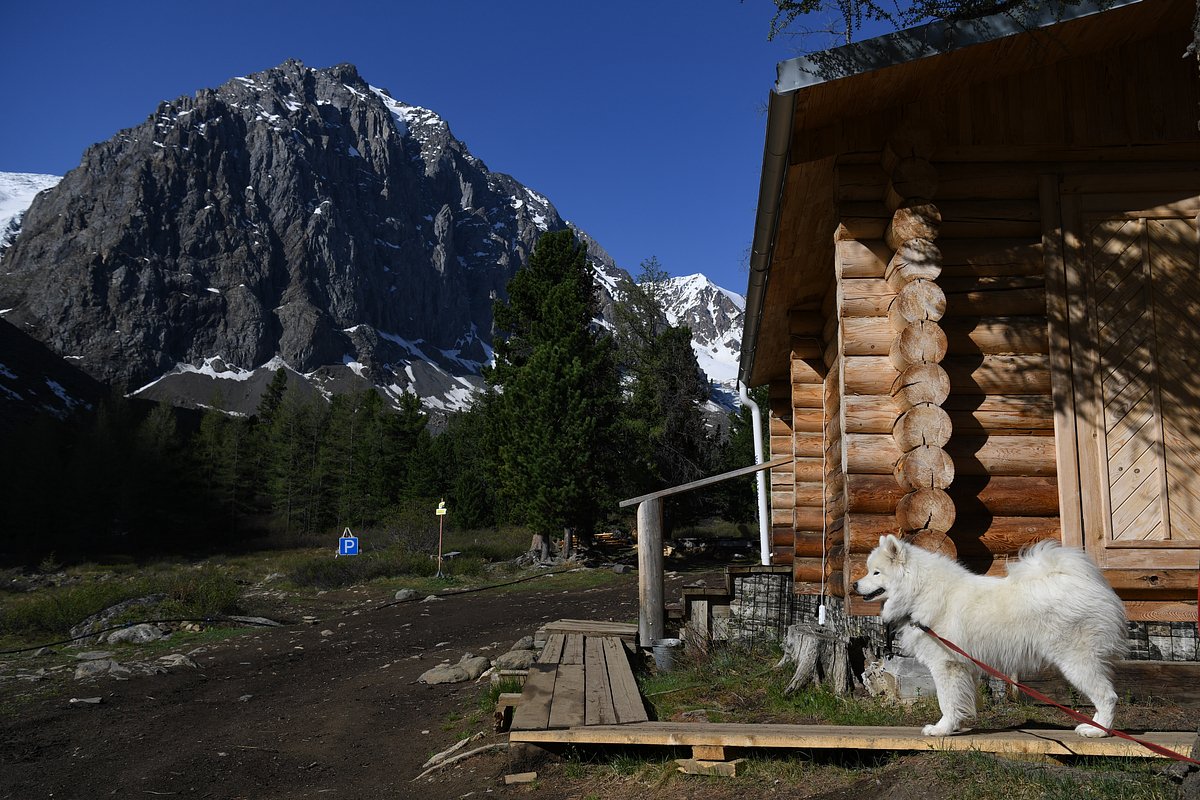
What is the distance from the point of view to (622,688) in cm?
638

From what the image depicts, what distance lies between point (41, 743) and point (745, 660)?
22.9 feet

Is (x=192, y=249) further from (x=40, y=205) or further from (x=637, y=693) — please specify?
(x=637, y=693)

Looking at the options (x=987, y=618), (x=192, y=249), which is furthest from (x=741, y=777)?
(x=192, y=249)

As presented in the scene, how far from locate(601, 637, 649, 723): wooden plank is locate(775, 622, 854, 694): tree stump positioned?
4.13 feet

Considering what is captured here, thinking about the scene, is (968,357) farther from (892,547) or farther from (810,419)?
(810,419)

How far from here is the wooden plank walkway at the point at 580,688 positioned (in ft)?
17.2

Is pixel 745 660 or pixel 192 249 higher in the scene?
pixel 192 249

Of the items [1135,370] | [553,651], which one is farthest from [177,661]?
[1135,370]

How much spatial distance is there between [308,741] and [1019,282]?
24.9ft

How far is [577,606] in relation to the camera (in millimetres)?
17250

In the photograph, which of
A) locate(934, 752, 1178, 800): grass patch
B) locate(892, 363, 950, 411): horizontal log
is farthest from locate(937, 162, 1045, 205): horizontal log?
locate(934, 752, 1178, 800): grass patch

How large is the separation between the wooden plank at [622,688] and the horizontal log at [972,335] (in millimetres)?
3125

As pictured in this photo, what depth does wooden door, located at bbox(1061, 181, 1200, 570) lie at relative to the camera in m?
5.84

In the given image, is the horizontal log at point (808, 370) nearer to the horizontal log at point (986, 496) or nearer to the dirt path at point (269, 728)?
the horizontal log at point (986, 496)
